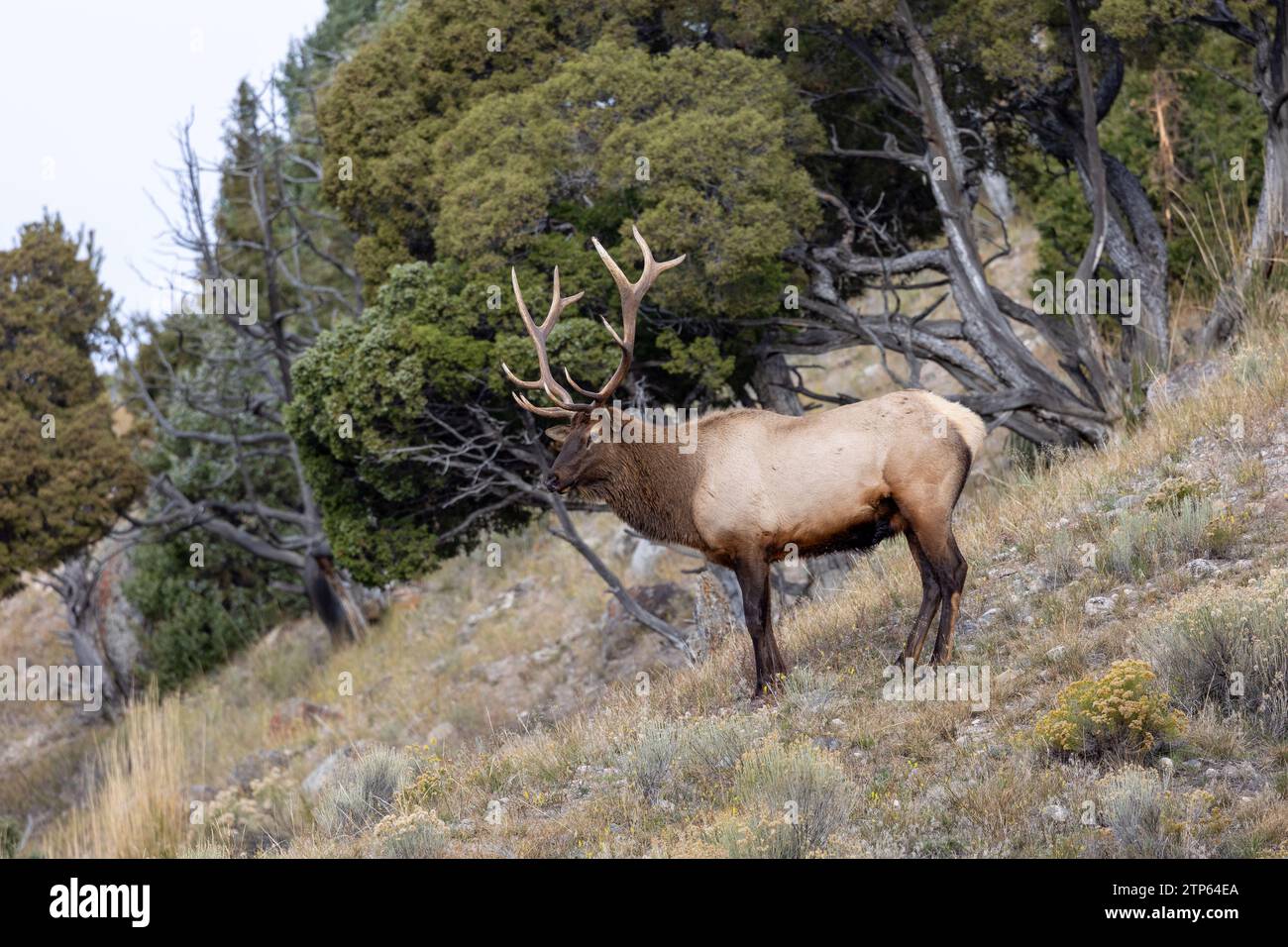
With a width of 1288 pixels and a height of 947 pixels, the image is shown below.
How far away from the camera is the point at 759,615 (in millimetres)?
9445

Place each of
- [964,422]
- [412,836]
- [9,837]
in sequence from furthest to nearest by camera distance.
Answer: [9,837]
[964,422]
[412,836]

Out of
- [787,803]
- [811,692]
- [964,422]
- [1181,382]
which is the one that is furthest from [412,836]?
[1181,382]

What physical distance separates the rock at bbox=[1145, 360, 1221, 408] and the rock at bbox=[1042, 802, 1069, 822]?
6804 mm

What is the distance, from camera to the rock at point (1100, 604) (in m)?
9.16

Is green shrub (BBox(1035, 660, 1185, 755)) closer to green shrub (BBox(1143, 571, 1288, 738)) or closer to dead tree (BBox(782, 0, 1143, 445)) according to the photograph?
green shrub (BBox(1143, 571, 1288, 738))

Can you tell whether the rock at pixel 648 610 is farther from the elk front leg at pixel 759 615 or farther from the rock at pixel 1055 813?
the rock at pixel 1055 813

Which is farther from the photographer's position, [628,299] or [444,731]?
[444,731]

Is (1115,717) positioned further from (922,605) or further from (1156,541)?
(1156,541)

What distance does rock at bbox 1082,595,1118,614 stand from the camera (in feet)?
30.0

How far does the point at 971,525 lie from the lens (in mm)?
12219

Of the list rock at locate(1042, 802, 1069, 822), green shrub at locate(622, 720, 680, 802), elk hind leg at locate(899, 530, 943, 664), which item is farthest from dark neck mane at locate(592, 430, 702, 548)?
rock at locate(1042, 802, 1069, 822)

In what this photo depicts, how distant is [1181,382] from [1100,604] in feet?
16.2
